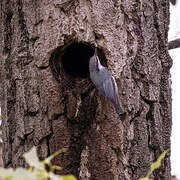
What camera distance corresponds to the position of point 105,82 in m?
1.92

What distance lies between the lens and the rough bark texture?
1.81 meters

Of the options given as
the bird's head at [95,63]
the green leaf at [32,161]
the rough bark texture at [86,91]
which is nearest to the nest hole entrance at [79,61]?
the bird's head at [95,63]

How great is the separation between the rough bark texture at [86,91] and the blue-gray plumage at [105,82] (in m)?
0.04

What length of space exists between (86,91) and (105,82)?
118 millimetres

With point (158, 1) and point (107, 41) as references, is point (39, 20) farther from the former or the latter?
point (158, 1)

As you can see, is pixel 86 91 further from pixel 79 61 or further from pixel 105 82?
pixel 79 61

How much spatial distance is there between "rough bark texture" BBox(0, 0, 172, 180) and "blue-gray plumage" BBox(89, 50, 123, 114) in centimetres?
4

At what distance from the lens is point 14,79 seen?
1948 mm

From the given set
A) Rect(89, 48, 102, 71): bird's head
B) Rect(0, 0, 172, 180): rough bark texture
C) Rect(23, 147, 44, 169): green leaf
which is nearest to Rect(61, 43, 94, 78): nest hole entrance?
Rect(89, 48, 102, 71): bird's head

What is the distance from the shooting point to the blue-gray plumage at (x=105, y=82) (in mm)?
1773

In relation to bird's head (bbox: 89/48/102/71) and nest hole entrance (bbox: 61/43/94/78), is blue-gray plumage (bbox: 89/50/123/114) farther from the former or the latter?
nest hole entrance (bbox: 61/43/94/78)

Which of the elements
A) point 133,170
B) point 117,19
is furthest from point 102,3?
point 133,170

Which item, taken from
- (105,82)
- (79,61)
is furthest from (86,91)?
(79,61)

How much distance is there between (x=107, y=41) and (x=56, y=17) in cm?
31
